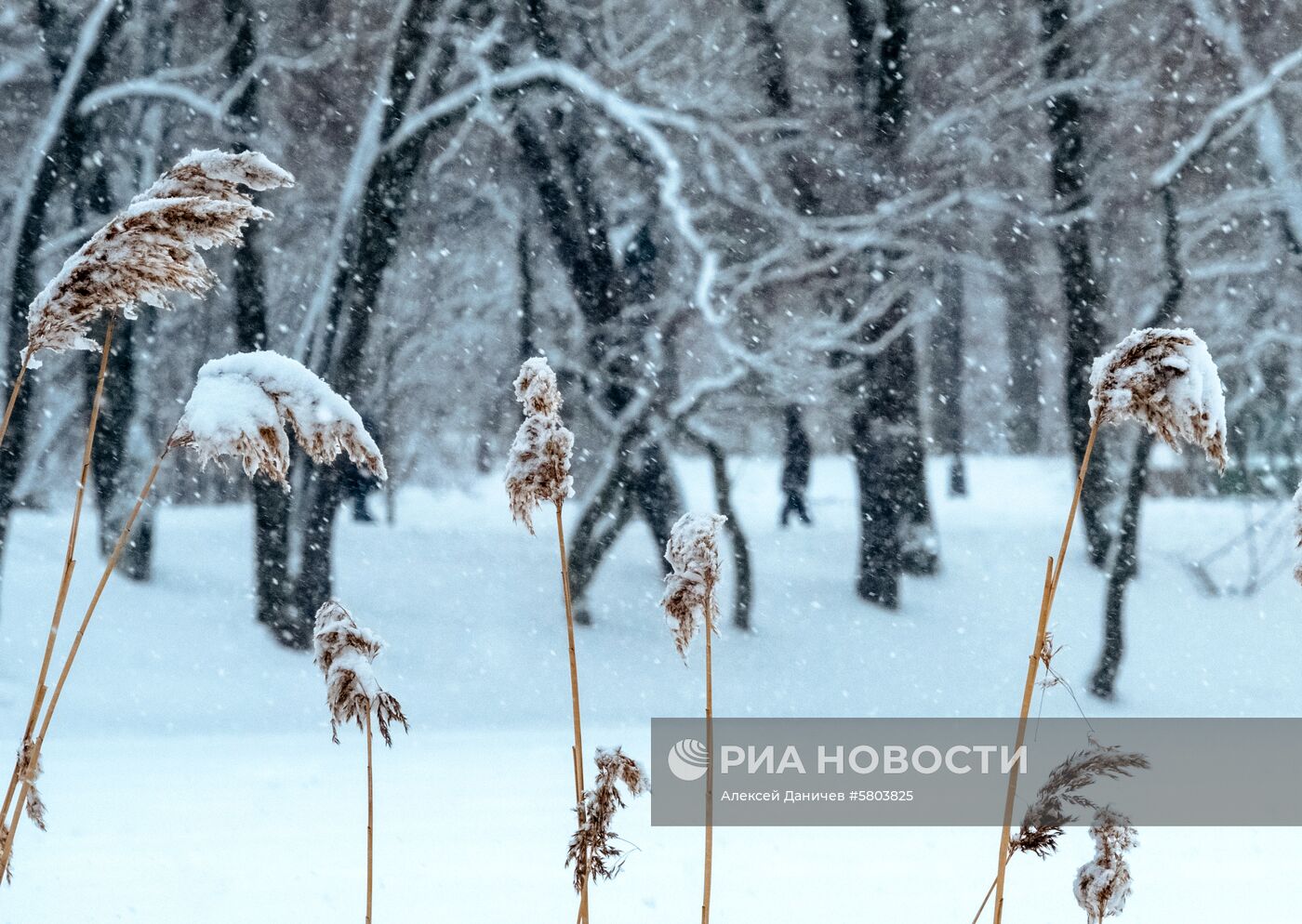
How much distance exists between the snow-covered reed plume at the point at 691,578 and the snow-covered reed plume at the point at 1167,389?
506 millimetres

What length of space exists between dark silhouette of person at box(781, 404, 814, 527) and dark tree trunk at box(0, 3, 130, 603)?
5.04m

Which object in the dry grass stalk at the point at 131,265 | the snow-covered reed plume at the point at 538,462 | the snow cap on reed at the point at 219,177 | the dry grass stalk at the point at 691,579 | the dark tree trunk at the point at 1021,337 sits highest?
the dark tree trunk at the point at 1021,337

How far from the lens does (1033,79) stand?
818cm

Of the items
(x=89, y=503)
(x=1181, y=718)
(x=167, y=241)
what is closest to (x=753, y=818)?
(x=167, y=241)

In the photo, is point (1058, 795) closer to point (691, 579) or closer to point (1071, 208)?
point (691, 579)

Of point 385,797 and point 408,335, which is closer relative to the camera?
point 385,797

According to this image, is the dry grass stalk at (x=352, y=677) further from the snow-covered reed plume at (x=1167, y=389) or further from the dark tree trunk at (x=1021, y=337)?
the dark tree trunk at (x=1021, y=337)

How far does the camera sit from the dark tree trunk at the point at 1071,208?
26.4ft

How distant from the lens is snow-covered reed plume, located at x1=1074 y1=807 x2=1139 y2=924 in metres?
1.54

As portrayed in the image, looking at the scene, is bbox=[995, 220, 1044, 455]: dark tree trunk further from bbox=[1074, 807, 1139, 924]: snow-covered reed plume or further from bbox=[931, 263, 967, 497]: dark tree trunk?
bbox=[1074, 807, 1139, 924]: snow-covered reed plume

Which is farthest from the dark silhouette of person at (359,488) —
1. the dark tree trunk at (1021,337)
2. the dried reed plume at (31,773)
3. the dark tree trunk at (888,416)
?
the dried reed plume at (31,773)

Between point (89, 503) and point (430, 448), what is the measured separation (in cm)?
286

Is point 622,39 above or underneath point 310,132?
above

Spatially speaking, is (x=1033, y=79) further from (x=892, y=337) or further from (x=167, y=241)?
(x=167, y=241)
